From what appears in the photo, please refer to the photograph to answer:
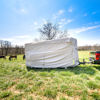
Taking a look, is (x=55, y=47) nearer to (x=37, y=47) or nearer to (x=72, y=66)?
(x=37, y=47)

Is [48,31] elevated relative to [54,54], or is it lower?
elevated

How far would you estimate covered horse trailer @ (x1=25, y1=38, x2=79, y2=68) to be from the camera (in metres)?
4.41

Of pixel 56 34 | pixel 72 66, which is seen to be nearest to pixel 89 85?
pixel 72 66

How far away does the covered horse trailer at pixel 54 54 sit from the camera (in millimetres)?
4414

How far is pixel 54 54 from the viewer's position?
4676mm

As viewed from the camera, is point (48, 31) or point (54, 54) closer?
point (54, 54)

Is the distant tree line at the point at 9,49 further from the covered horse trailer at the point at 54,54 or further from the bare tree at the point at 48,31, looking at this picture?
the covered horse trailer at the point at 54,54

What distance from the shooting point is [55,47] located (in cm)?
463

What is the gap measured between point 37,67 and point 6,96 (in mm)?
3255

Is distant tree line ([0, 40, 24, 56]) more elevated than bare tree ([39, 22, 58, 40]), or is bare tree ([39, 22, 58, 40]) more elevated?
bare tree ([39, 22, 58, 40])

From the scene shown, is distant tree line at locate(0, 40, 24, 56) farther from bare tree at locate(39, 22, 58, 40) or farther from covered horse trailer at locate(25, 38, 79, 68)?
covered horse trailer at locate(25, 38, 79, 68)

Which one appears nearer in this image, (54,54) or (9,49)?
(54,54)

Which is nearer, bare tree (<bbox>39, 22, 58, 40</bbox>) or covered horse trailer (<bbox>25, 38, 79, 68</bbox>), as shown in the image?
covered horse trailer (<bbox>25, 38, 79, 68</bbox>)

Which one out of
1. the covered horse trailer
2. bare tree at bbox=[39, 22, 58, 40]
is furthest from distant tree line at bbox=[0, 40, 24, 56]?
the covered horse trailer
